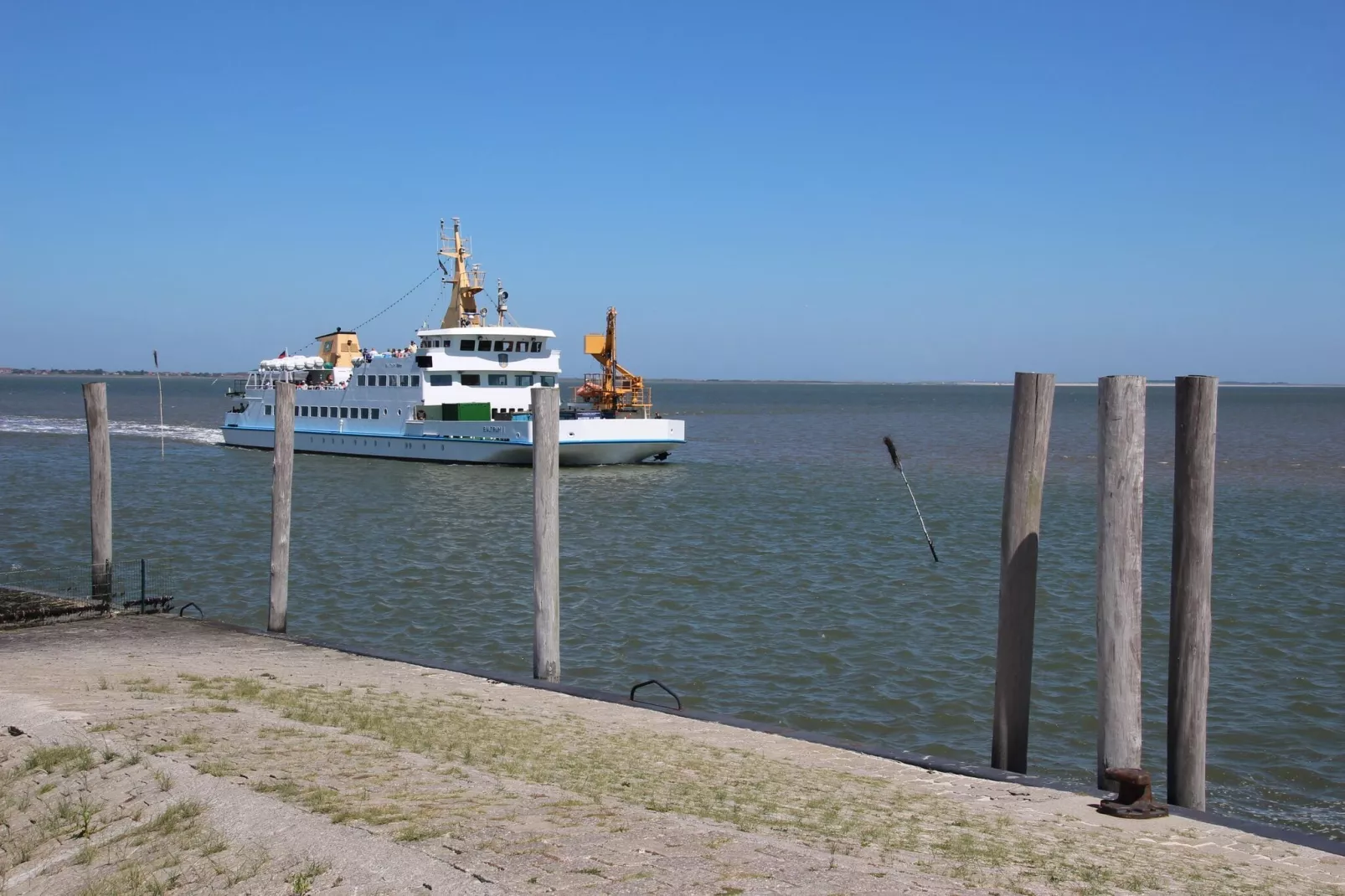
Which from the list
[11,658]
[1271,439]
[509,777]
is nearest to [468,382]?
[11,658]

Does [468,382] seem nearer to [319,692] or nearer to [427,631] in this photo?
[427,631]

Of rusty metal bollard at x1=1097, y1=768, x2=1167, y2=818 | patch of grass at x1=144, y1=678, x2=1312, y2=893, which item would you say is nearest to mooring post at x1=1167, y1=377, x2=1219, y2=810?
rusty metal bollard at x1=1097, y1=768, x2=1167, y2=818

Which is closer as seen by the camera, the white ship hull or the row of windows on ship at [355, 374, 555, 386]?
the white ship hull

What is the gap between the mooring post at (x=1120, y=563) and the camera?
7535 millimetres

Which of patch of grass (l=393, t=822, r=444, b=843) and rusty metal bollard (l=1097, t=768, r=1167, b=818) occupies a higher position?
patch of grass (l=393, t=822, r=444, b=843)

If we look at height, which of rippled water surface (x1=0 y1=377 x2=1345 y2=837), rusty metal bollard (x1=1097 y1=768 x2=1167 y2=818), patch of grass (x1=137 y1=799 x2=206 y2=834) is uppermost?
patch of grass (x1=137 y1=799 x2=206 y2=834)

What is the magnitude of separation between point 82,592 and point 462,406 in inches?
996

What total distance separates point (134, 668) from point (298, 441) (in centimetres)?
3994

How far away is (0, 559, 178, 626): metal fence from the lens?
13.2 metres

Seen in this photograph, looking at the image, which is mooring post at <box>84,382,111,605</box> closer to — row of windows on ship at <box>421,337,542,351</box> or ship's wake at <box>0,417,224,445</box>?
row of windows on ship at <box>421,337,542,351</box>

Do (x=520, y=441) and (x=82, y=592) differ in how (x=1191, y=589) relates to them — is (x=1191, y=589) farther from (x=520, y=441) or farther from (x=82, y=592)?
(x=520, y=441)

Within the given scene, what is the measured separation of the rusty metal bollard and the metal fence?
11021mm

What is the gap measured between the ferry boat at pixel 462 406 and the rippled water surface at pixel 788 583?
102cm

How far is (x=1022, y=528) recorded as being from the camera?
8078 millimetres
